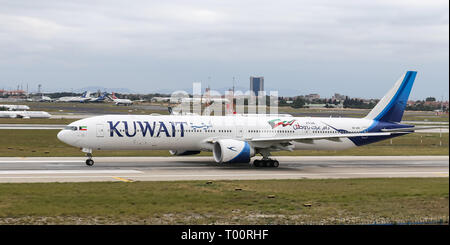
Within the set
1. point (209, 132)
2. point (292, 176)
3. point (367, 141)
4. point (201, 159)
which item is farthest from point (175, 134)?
point (367, 141)

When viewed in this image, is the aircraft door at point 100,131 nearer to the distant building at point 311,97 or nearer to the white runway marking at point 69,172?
the white runway marking at point 69,172

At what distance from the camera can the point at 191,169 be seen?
3469cm

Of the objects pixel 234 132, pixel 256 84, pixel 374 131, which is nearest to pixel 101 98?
pixel 256 84

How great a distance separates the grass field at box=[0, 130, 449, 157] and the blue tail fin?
628 centimetres

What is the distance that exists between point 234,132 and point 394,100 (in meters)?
14.3

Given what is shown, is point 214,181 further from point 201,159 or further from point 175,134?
point 201,159

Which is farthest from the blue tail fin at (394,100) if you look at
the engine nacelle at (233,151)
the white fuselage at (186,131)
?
the engine nacelle at (233,151)

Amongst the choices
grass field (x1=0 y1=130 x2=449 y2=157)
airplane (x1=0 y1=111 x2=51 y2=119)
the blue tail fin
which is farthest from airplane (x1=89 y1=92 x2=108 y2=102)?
the blue tail fin

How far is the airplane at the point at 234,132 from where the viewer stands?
35.7 m

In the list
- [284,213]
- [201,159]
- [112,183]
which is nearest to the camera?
[284,213]

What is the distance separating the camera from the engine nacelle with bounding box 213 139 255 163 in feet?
117

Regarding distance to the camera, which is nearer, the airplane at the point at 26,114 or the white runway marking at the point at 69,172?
the white runway marking at the point at 69,172
